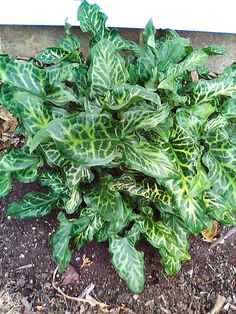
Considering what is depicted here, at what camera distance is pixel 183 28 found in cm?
243

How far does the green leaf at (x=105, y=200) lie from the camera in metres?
1.87

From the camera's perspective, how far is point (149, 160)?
1683 millimetres

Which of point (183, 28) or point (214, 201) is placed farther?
point (183, 28)

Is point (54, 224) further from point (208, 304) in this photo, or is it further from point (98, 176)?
point (208, 304)

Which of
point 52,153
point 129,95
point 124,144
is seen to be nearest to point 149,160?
point 124,144

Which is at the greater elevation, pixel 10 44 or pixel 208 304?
pixel 10 44

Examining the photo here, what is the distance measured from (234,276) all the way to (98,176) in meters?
0.65

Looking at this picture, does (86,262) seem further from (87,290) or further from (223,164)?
(223,164)

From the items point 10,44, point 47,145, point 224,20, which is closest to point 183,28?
point 224,20

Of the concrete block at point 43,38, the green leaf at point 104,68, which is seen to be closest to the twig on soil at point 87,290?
the green leaf at point 104,68

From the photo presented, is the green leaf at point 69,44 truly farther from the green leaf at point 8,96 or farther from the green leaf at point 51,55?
the green leaf at point 8,96

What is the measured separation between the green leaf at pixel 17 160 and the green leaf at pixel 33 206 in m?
0.21

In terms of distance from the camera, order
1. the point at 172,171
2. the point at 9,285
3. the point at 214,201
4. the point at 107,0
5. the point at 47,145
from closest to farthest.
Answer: the point at 172,171 → the point at 47,145 → the point at 214,201 → the point at 9,285 → the point at 107,0

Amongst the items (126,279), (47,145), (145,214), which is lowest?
(126,279)
